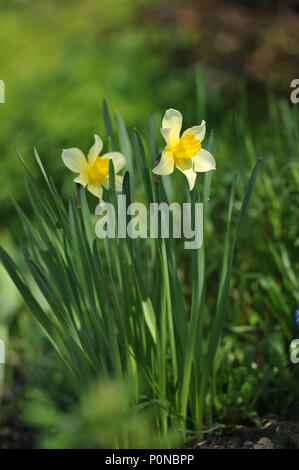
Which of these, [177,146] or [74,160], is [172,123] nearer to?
[177,146]

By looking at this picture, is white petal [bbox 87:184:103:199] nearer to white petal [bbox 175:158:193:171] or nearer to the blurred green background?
white petal [bbox 175:158:193:171]

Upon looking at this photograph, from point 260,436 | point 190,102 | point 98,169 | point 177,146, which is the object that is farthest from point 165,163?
point 190,102

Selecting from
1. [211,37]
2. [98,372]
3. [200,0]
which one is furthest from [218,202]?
[200,0]

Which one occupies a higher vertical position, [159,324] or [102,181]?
[102,181]

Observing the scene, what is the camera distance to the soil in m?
1.11

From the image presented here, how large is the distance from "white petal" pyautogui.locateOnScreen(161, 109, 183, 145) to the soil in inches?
26.1

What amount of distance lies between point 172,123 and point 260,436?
0.71m

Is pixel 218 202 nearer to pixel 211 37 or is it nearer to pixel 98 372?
pixel 98 372

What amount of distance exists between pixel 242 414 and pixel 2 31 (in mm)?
4604

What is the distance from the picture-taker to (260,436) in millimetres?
1165

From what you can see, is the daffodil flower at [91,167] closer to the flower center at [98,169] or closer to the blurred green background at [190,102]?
the flower center at [98,169]

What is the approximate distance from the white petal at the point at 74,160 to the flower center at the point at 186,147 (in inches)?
8.1

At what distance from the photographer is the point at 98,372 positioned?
1170mm

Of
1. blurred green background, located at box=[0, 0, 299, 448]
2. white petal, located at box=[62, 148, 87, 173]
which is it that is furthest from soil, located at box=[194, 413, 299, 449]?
white petal, located at box=[62, 148, 87, 173]
